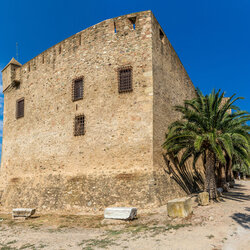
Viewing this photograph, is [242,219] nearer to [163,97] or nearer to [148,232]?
[148,232]

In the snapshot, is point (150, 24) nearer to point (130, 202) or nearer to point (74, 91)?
point (74, 91)

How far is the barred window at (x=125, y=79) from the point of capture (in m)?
12.3

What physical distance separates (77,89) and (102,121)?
2.80 metres

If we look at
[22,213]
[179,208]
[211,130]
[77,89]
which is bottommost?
[22,213]

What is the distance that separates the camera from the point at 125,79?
1242 centimetres

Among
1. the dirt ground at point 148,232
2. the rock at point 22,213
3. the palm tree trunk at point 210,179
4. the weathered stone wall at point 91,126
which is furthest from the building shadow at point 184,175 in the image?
the rock at point 22,213

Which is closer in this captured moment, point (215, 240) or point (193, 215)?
point (215, 240)

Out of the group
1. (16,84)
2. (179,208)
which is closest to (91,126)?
(179,208)

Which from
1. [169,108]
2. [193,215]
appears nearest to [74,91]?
[169,108]

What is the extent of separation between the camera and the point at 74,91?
13992mm

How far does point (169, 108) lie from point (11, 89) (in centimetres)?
1232

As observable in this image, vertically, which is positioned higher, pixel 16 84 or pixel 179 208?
pixel 16 84

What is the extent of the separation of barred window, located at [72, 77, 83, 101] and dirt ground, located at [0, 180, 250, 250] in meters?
6.49

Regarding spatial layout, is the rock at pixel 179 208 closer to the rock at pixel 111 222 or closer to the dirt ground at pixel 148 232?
the dirt ground at pixel 148 232
